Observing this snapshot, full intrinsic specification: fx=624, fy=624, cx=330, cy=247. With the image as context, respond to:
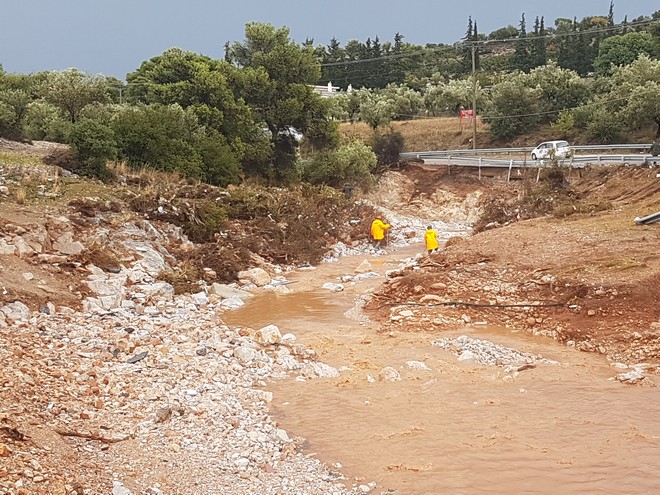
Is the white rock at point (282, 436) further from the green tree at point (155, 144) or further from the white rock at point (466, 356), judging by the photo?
the green tree at point (155, 144)

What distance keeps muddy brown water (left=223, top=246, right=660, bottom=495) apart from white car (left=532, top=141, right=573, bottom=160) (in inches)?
876

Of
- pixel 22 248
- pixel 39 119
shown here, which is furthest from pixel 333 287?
pixel 39 119

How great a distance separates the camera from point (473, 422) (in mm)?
8039

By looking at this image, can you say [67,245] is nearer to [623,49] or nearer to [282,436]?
[282,436]

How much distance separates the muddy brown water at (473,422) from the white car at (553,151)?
2225cm

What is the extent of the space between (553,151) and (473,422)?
24586 mm

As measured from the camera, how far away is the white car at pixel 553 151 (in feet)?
104

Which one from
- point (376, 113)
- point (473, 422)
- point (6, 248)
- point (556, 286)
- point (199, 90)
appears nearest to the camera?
point (473, 422)

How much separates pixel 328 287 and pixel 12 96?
1964 centimetres

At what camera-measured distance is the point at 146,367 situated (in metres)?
8.99

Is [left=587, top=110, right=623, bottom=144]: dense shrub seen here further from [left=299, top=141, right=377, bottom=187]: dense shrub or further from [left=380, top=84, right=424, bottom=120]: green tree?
[left=380, top=84, right=424, bottom=120]: green tree

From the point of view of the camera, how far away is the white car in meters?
31.7

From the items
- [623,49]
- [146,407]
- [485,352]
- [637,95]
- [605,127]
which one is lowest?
[485,352]

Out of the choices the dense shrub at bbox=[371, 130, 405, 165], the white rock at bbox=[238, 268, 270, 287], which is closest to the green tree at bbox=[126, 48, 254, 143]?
the dense shrub at bbox=[371, 130, 405, 165]
